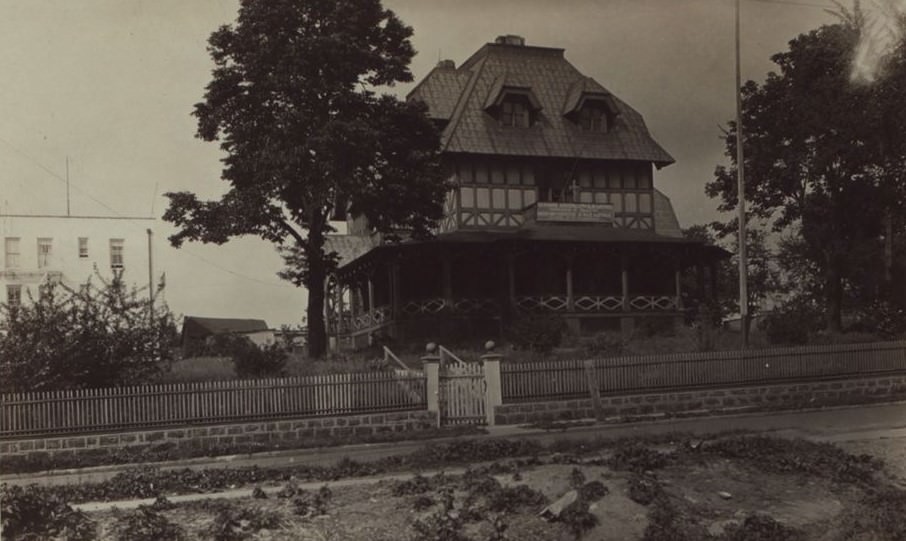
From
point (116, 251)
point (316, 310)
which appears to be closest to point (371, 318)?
point (316, 310)

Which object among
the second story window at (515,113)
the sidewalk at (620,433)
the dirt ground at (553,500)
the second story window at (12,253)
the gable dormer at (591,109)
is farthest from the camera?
the gable dormer at (591,109)

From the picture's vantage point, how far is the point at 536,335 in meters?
25.9

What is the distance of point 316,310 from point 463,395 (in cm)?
970

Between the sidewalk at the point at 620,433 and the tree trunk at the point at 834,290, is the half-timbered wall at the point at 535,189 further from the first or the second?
the sidewalk at the point at 620,433

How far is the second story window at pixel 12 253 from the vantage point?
18.4m

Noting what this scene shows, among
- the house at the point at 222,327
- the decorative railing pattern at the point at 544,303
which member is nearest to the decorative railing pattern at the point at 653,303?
the decorative railing pattern at the point at 544,303

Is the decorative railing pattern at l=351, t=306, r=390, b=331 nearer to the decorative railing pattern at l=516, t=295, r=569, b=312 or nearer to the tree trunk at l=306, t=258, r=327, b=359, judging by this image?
the decorative railing pattern at l=516, t=295, r=569, b=312

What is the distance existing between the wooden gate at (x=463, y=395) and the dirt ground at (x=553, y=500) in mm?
6323

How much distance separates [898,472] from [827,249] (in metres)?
19.3

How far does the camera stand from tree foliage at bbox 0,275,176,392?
17984 mm

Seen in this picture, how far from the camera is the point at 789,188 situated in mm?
29609

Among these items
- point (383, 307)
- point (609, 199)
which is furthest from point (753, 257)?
point (383, 307)

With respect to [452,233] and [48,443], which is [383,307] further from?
[48,443]

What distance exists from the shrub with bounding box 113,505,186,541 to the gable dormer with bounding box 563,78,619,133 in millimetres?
28930
